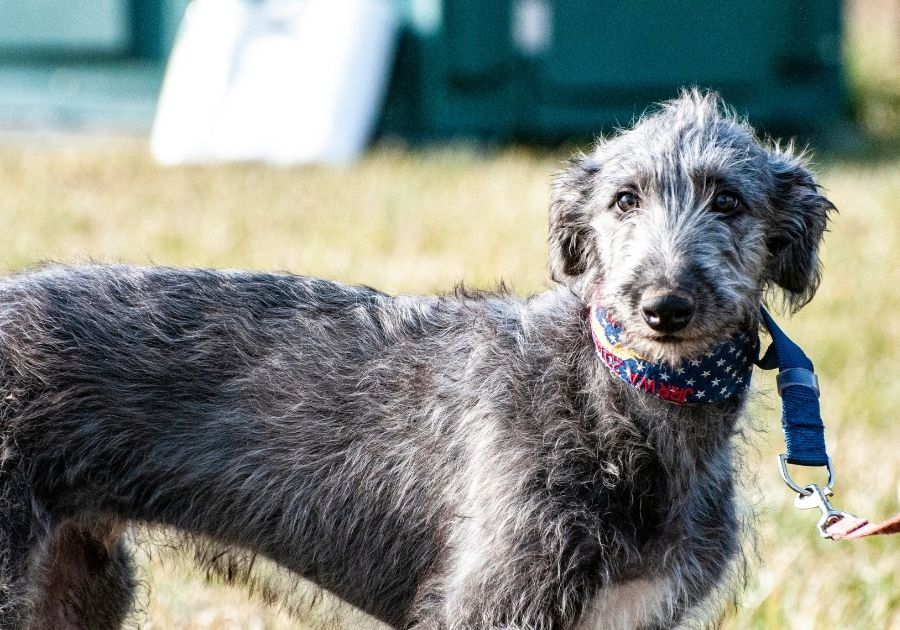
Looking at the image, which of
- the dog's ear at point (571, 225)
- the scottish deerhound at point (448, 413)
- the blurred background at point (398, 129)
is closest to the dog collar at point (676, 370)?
the scottish deerhound at point (448, 413)

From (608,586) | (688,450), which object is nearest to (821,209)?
(688,450)

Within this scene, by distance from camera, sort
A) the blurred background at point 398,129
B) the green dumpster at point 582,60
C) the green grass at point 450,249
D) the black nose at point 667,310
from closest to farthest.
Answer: the black nose at point 667,310 → the green grass at point 450,249 → the blurred background at point 398,129 → the green dumpster at point 582,60

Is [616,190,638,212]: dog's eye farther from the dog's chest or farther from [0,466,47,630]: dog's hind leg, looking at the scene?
[0,466,47,630]: dog's hind leg

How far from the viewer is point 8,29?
37.4 ft

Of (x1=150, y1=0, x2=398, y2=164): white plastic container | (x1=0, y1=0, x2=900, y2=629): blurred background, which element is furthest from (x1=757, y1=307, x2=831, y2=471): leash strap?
(x1=150, y1=0, x2=398, y2=164): white plastic container

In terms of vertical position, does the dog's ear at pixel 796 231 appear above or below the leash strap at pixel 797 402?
above

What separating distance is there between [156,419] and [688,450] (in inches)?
54.4

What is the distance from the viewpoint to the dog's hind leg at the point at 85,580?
10.9 feet

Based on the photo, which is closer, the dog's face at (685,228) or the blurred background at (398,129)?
the dog's face at (685,228)

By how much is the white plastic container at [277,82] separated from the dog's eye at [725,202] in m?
7.16

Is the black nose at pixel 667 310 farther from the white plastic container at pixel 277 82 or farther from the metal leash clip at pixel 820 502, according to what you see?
the white plastic container at pixel 277 82

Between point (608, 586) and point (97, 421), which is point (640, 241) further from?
point (97, 421)

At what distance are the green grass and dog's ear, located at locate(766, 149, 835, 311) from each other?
1.52ft

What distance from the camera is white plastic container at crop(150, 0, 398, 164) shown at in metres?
10.1
